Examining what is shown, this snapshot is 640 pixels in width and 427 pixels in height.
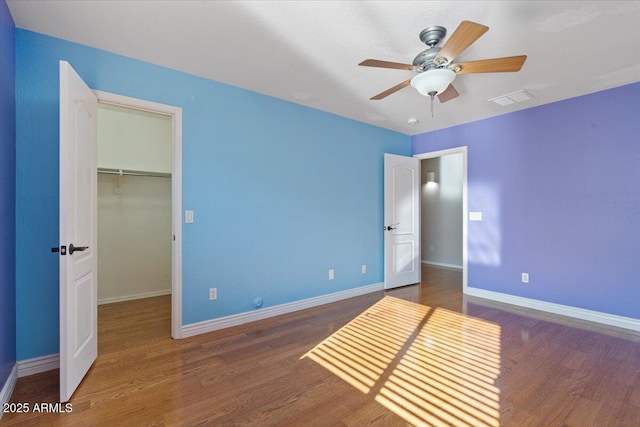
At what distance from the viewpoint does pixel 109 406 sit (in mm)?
1802

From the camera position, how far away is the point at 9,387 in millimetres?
1906

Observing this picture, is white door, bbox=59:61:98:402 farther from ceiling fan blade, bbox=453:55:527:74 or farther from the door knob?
ceiling fan blade, bbox=453:55:527:74

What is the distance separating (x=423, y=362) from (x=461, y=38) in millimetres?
2283

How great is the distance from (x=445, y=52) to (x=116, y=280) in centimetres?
448

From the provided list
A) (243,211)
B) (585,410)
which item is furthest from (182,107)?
(585,410)

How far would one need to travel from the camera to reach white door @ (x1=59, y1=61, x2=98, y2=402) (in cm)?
180

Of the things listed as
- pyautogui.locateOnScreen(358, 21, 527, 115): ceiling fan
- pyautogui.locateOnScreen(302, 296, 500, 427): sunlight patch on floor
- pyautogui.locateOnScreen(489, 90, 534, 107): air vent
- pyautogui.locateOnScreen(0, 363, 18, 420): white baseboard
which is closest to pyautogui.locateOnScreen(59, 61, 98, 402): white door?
pyautogui.locateOnScreen(0, 363, 18, 420): white baseboard

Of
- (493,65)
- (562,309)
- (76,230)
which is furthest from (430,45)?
(562,309)

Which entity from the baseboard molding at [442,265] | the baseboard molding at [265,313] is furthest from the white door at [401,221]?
the baseboard molding at [442,265]

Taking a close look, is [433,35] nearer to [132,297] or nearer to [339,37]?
[339,37]

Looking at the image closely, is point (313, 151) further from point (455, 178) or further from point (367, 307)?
point (455, 178)

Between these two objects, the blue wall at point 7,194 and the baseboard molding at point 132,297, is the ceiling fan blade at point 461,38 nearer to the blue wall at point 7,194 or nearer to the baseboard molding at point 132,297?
the blue wall at point 7,194

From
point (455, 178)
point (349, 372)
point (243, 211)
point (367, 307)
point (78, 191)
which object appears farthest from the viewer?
point (455, 178)

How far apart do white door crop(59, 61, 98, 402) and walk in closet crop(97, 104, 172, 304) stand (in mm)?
1750
